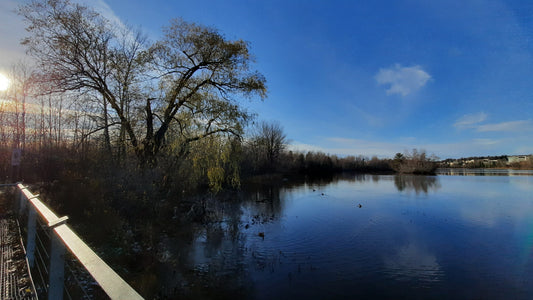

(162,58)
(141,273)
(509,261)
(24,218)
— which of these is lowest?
(509,261)

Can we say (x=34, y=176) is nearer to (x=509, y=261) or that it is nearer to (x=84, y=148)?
(x=84, y=148)

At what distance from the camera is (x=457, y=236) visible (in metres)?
10.6


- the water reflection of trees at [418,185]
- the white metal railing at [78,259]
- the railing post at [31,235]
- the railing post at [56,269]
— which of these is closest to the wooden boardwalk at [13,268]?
the railing post at [31,235]

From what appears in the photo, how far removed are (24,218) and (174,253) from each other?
150 inches

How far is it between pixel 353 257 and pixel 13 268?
8093mm

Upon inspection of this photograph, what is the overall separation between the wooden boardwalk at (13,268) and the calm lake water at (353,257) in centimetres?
268

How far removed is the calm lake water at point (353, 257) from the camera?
6.18 metres

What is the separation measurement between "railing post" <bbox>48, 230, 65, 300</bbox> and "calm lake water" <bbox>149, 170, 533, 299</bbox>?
13.8 ft

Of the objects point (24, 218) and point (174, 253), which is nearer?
point (24, 218)

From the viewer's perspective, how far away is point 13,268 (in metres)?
3.89

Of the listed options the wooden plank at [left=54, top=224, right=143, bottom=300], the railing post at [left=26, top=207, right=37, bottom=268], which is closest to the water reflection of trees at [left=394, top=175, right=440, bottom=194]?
the railing post at [left=26, top=207, right=37, bottom=268]

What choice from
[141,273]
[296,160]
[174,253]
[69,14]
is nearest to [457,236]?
[174,253]

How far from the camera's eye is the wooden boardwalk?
3.24 m

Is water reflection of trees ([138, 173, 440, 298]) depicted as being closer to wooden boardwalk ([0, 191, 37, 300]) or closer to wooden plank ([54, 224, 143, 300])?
wooden boardwalk ([0, 191, 37, 300])
